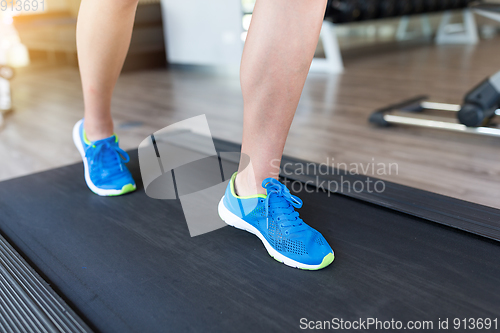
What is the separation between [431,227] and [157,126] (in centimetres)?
134

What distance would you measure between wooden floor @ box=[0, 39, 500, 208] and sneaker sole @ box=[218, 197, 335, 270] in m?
0.55

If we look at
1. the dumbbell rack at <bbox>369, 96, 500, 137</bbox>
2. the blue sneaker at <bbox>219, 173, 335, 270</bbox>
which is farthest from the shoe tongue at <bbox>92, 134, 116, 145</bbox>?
the dumbbell rack at <bbox>369, 96, 500, 137</bbox>

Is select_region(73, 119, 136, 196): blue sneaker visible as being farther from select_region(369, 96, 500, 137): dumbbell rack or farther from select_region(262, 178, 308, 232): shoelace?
select_region(369, 96, 500, 137): dumbbell rack

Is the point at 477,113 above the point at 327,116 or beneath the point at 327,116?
above

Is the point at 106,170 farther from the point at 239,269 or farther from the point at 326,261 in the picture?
the point at 326,261

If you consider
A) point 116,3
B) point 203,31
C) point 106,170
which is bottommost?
point 106,170

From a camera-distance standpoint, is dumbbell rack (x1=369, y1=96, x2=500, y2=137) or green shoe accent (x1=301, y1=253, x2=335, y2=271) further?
dumbbell rack (x1=369, y1=96, x2=500, y2=137)

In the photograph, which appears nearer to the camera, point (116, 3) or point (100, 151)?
point (116, 3)

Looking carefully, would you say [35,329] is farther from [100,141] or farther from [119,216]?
[100,141]

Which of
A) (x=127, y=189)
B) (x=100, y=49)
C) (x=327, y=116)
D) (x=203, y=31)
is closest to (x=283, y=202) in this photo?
(x=127, y=189)

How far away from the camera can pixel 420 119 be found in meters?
1.64

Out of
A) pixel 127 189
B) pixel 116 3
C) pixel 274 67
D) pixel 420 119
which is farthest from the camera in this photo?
pixel 420 119

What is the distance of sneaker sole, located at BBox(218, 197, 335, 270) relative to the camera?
69cm

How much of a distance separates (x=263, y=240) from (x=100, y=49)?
596 mm
